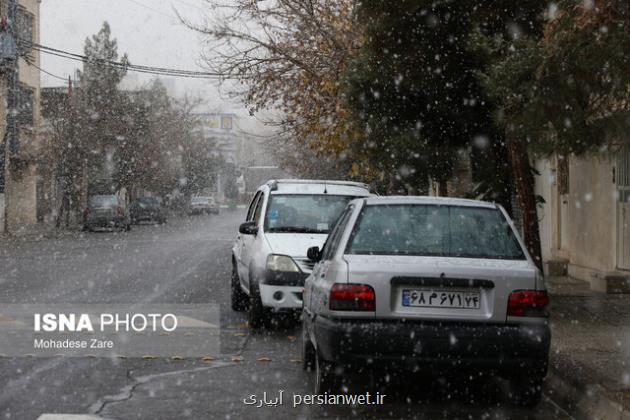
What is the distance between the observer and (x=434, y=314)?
6391 millimetres

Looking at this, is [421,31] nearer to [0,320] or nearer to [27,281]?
[0,320]

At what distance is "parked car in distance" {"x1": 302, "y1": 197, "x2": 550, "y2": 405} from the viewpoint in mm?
6332

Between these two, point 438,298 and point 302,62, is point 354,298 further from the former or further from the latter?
point 302,62

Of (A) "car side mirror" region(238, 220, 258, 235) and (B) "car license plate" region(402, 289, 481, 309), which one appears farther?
(A) "car side mirror" region(238, 220, 258, 235)

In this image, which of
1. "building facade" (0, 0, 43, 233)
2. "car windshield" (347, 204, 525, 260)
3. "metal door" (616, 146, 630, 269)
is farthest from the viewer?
"building facade" (0, 0, 43, 233)

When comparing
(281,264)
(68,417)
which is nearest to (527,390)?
(68,417)

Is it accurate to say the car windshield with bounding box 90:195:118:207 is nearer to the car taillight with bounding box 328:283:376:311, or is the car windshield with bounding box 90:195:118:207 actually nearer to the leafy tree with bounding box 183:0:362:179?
the leafy tree with bounding box 183:0:362:179

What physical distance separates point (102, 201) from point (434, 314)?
3635cm

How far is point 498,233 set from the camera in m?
7.03

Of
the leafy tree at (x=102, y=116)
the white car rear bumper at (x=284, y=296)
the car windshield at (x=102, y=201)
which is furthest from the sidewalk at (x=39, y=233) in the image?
the white car rear bumper at (x=284, y=296)

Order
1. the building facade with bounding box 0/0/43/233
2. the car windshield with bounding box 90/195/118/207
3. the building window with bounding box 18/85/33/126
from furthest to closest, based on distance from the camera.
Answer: the building window with bounding box 18/85/33/126 → the building facade with bounding box 0/0/43/233 → the car windshield with bounding box 90/195/118/207

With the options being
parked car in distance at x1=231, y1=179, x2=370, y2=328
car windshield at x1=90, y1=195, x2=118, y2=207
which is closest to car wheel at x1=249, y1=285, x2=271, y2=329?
parked car in distance at x1=231, y1=179, x2=370, y2=328

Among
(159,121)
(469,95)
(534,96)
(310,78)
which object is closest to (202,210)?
(159,121)

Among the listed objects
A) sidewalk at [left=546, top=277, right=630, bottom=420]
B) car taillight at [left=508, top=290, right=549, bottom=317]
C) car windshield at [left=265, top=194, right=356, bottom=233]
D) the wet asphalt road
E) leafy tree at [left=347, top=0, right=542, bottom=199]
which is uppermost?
leafy tree at [left=347, top=0, right=542, bottom=199]
